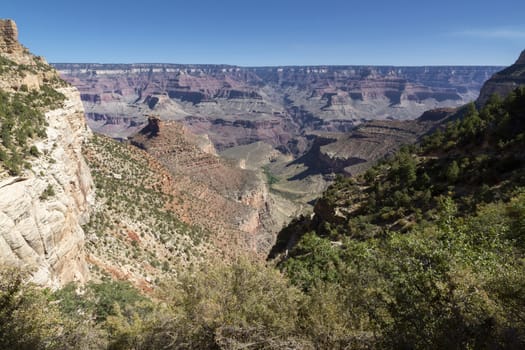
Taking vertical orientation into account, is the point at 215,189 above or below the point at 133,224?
below

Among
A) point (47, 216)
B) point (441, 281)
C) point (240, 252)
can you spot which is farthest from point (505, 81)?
point (47, 216)

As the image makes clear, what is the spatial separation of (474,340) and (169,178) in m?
56.9

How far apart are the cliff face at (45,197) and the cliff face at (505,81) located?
151 m

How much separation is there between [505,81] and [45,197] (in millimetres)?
176699

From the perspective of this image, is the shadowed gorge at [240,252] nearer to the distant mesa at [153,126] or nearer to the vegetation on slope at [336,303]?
the vegetation on slope at [336,303]

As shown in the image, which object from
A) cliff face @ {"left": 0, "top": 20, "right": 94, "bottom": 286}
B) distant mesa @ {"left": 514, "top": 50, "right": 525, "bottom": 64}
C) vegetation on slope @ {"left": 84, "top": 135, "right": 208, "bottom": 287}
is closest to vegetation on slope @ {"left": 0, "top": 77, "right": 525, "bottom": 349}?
cliff face @ {"left": 0, "top": 20, "right": 94, "bottom": 286}

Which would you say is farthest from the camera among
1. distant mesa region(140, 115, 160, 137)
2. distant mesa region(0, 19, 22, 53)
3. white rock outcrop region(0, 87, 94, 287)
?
distant mesa region(140, 115, 160, 137)

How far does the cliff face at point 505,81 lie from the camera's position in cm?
13475

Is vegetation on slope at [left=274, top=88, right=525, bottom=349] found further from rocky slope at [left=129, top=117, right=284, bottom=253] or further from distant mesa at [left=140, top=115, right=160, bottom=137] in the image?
distant mesa at [left=140, top=115, right=160, bottom=137]

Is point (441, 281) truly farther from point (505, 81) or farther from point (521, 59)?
point (521, 59)

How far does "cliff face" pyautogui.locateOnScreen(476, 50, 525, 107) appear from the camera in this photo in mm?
134750

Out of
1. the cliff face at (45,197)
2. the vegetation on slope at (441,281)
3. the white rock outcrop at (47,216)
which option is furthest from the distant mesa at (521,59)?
the white rock outcrop at (47,216)

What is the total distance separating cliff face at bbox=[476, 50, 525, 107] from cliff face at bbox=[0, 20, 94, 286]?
495ft

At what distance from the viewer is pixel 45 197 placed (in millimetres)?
21375
